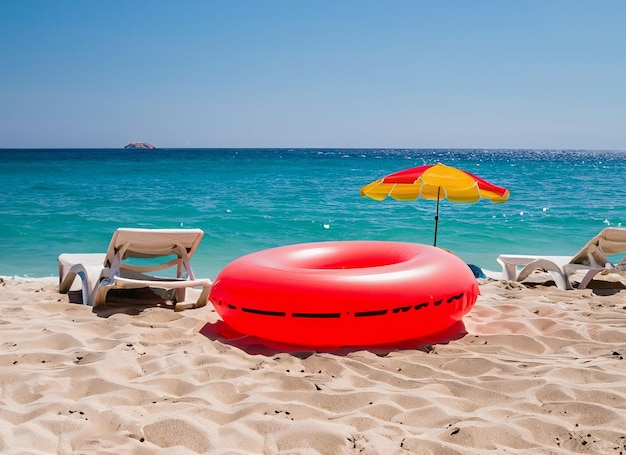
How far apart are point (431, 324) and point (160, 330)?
1.93 meters

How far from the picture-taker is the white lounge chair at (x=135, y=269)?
479 cm

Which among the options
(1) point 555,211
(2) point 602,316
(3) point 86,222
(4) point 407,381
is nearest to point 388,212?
(1) point 555,211

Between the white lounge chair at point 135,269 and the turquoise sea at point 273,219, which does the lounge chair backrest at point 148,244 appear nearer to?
the white lounge chair at point 135,269

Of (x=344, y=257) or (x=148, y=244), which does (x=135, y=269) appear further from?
(x=344, y=257)

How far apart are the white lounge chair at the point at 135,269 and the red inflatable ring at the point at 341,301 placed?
0.77 meters

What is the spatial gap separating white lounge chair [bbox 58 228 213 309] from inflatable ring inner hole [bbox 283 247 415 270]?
2.79ft

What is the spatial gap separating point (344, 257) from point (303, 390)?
2.06m

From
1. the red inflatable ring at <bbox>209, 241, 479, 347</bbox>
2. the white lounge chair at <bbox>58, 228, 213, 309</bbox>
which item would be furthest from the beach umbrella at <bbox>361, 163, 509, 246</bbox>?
the white lounge chair at <bbox>58, 228, 213, 309</bbox>

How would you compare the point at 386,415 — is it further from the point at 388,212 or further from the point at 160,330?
the point at 388,212

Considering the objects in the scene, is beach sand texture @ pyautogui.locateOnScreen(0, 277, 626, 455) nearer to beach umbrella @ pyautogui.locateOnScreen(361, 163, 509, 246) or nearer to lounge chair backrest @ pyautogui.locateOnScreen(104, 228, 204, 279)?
lounge chair backrest @ pyautogui.locateOnScreen(104, 228, 204, 279)

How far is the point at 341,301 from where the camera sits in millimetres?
3756

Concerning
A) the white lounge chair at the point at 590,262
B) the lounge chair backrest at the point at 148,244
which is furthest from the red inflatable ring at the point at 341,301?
the white lounge chair at the point at 590,262

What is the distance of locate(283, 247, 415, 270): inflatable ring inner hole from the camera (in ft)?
15.8

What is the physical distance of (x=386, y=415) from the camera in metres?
2.70
